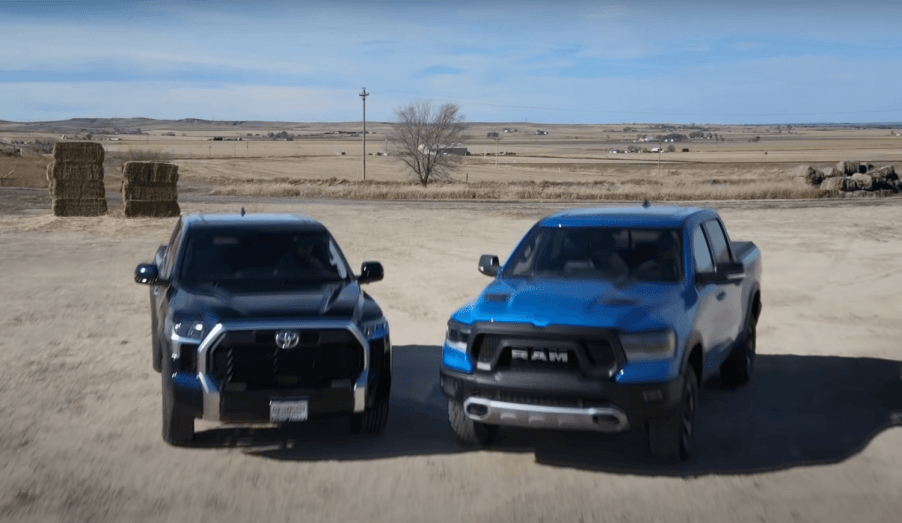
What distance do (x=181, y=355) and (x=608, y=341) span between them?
120 inches

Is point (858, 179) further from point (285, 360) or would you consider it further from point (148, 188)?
point (285, 360)

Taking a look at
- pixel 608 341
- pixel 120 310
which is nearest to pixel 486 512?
pixel 608 341

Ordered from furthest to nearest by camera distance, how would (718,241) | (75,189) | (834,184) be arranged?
(834,184) → (75,189) → (718,241)

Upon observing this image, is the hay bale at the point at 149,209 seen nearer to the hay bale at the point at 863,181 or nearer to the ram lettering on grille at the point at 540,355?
the ram lettering on grille at the point at 540,355

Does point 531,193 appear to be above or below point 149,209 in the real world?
below

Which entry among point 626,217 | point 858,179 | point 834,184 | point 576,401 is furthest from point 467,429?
point 858,179

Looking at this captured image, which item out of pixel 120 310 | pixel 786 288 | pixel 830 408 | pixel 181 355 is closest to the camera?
pixel 181 355

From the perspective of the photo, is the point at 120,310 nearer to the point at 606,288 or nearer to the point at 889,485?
the point at 606,288

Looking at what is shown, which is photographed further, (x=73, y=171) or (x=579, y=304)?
(x=73, y=171)

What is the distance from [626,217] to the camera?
879cm

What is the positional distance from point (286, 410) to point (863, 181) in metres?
50.9

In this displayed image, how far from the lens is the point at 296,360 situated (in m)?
7.55

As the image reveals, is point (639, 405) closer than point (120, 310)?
Yes

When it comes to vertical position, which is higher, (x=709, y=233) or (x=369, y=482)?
(x=709, y=233)
